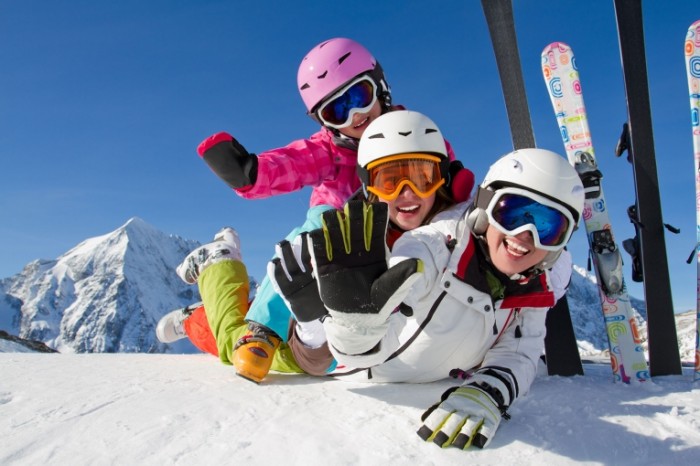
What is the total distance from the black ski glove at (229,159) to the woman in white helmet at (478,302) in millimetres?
679

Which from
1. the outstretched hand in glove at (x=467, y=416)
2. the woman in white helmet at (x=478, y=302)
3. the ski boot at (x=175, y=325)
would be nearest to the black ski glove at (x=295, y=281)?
the woman in white helmet at (x=478, y=302)

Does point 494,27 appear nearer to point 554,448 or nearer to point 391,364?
point 391,364

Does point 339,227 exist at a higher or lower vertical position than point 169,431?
higher

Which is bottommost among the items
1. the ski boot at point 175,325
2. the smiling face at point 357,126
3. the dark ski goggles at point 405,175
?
the ski boot at point 175,325

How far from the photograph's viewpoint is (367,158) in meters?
2.65

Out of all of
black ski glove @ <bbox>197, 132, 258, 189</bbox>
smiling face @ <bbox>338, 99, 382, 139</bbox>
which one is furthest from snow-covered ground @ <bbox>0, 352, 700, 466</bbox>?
smiling face @ <bbox>338, 99, 382, 139</bbox>

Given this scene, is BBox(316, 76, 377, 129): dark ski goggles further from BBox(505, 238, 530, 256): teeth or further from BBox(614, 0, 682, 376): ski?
BBox(614, 0, 682, 376): ski

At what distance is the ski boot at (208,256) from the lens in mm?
3674

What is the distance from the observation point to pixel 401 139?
259 centimetres

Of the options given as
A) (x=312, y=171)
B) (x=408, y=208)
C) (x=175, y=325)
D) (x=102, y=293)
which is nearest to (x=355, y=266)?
(x=408, y=208)

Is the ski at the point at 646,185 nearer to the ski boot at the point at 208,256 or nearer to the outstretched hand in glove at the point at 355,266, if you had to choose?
the outstretched hand in glove at the point at 355,266

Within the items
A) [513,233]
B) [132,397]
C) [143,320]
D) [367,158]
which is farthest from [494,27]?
[143,320]

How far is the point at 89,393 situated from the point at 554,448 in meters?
1.98

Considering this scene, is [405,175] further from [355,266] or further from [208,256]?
[208,256]
